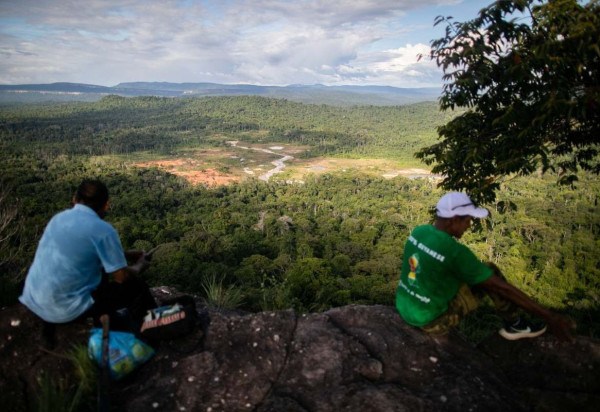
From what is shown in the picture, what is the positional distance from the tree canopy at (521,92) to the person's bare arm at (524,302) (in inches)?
85.2

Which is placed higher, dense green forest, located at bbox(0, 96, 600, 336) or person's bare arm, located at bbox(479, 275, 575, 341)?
person's bare arm, located at bbox(479, 275, 575, 341)

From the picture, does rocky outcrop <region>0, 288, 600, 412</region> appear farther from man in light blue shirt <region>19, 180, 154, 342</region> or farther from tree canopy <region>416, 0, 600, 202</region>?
tree canopy <region>416, 0, 600, 202</region>

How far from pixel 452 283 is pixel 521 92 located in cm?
319

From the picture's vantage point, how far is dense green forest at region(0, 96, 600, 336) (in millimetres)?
17922

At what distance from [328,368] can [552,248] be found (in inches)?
1585

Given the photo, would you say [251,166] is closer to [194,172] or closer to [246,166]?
[246,166]

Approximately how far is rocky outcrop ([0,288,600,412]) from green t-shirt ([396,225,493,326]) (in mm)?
332

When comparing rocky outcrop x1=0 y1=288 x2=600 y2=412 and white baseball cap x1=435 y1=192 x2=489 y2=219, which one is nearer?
rocky outcrop x1=0 y1=288 x2=600 y2=412

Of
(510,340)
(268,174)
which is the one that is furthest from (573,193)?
(510,340)

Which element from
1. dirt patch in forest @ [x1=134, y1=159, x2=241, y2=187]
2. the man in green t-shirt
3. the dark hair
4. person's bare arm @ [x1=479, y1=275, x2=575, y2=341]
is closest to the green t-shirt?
the man in green t-shirt

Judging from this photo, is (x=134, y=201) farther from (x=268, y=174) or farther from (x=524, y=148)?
(x=524, y=148)

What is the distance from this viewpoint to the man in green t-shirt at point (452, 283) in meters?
2.86

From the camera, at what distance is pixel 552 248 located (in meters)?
35.6

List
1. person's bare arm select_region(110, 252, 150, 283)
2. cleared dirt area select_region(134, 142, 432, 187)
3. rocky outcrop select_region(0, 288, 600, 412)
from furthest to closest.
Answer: cleared dirt area select_region(134, 142, 432, 187) → person's bare arm select_region(110, 252, 150, 283) → rocky outcrop select_region(0, 288, 600, 412)
